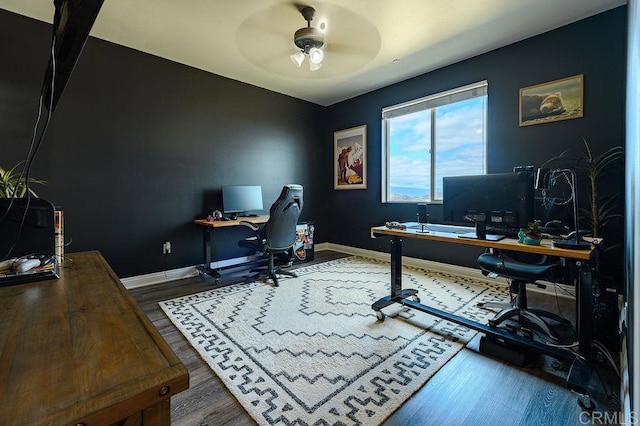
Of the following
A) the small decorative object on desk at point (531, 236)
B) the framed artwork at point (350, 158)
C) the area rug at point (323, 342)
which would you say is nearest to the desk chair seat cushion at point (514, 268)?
the small decorative object on desk at point (531, 236)

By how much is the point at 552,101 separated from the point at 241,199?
145 inches

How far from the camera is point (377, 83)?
4.28 meters

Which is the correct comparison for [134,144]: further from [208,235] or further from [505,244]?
[505,244]

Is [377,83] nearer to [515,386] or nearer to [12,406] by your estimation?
[515,386]

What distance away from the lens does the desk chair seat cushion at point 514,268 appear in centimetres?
198

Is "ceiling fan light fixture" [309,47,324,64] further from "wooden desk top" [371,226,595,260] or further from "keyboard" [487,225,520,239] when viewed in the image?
"keyboard" [487,225,520,239]

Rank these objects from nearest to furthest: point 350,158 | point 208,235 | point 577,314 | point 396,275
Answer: point 577,314 < point 396,275 < point 208,235 < point 350,158

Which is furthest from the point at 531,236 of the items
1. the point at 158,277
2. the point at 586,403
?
the point at 158,277

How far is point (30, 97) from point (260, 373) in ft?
10.7

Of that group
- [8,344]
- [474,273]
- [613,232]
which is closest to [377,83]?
[474,273]

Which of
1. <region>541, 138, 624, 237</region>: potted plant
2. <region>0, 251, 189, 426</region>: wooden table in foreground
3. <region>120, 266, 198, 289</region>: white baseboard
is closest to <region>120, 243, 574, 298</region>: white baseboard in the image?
<region>120, 266, 198, 289</region>: white baseboard

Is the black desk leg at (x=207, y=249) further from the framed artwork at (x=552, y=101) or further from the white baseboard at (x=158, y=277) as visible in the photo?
the framed artwork at (x=552, y=101)

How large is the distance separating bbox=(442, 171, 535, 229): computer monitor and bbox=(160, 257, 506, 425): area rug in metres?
0.87

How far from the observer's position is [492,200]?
1.97 m
